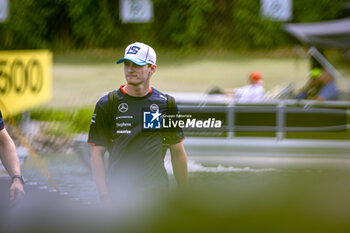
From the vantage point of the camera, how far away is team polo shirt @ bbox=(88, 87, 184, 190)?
2.73m

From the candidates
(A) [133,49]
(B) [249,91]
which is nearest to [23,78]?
(A) [133,49]

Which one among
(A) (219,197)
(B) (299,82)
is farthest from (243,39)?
(A) (219,197)

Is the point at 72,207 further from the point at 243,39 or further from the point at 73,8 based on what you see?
the point at 243,39

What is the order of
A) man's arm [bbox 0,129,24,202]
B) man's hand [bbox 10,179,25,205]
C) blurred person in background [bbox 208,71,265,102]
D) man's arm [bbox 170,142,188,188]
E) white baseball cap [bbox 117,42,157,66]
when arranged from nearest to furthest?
man's hand [bbox 10,179,25,205] < man's arm [bbox 0,129,24,202] < white baseball cap [bbox 117,42,157,66] < man's arm [bbox 170,142,188,188] < blurred person in background [bbox 208,71,265,102]

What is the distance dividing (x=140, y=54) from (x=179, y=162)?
554 millimetres

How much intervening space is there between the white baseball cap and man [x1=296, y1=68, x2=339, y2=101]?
81cm

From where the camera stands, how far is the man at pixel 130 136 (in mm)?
2730

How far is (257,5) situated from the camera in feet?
9.48

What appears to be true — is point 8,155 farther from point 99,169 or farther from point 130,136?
point 130,136

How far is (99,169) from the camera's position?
2707 mm

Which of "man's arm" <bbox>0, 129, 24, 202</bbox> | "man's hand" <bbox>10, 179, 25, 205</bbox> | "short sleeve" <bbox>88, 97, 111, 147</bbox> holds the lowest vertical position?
"man's hand" <bbox>10, 179, 25, 205</bbox>

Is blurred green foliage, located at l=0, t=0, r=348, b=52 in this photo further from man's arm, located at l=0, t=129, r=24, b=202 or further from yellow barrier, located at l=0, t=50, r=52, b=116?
man's arm, located at l=0, t=129, r=24, b=202

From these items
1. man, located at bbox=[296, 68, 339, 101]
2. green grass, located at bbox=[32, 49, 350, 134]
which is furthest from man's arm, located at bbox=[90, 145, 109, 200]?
man, located at bbox=[296, 68, 339, 101]

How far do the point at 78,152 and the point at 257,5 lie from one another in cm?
114
